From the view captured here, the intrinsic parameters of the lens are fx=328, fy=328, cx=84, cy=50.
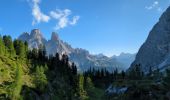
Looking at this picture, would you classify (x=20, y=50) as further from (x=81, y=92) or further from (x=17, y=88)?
(x=17, y=88)

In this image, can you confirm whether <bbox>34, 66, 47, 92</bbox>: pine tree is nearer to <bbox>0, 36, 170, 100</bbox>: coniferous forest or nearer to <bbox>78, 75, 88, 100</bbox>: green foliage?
<bbox>0, 36, 170, 100</bbox>: coniferous forest

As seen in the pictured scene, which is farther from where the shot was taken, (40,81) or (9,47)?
(9,47)

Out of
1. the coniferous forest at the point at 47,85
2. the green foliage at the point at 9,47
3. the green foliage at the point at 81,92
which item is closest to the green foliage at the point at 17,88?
the coniferous forest at the point at 47,85

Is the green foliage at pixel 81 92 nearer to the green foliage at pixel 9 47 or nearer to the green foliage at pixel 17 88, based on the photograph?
the green foliage at pixel 17 88

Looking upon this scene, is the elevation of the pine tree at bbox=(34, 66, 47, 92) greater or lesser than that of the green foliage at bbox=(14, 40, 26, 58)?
lesser

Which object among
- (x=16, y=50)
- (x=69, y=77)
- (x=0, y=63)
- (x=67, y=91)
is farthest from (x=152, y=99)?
(x=16, y=50)

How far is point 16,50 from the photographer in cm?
19488

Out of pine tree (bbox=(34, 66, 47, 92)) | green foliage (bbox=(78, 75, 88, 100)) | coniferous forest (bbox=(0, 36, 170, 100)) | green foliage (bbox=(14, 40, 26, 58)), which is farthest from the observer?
green foliage (bbox=(14, 40, 26, 58))

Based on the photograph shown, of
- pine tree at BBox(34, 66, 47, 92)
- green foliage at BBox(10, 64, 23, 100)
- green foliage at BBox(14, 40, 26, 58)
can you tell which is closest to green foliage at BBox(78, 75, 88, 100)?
pine tree at BBox(34, 66, 47, 92)

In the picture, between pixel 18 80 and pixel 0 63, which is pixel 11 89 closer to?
pixel 18 80

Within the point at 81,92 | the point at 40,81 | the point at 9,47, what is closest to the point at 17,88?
the point at 40,81

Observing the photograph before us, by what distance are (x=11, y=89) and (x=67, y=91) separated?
48932mm

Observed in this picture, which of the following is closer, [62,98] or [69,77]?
[62,98]

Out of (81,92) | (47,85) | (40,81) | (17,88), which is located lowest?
(81,92)
